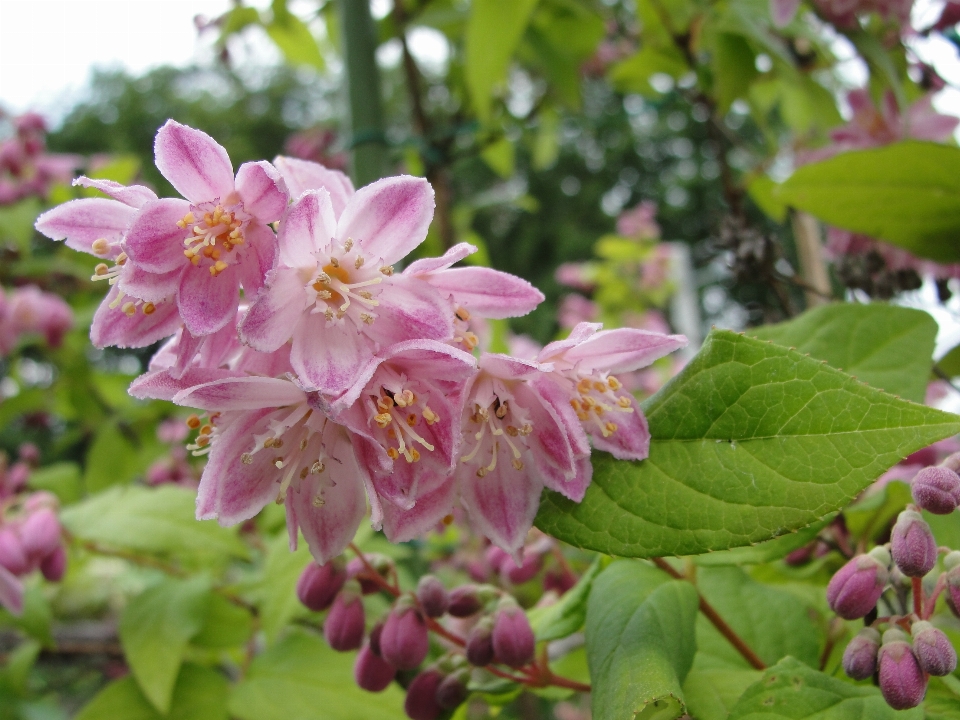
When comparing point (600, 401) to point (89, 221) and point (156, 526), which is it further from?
point (156, 526)

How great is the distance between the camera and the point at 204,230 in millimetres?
513

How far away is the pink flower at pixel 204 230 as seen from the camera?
1.65 ft

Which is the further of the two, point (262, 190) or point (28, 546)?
point (28, 546)

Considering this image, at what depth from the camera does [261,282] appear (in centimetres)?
53

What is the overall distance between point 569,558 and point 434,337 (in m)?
0.71

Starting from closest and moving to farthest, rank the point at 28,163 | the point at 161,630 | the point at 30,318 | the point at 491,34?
the point at 161,630
the point at 491,34
the point at 30,318
the point at 28,163

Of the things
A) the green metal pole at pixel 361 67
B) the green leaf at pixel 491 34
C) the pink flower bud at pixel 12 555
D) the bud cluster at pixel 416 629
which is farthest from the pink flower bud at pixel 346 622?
the green leaf at pixel 491 34

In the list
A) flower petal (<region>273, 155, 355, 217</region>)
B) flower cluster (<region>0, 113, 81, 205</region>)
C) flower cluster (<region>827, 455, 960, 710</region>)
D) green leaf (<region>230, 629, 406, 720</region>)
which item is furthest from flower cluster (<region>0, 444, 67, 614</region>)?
flower cluster (<region>0, 113, 81, 205</region>)

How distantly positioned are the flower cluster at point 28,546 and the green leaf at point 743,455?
2.42 feet

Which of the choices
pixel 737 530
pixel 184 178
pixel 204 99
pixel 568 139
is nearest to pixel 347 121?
pixel 184 178

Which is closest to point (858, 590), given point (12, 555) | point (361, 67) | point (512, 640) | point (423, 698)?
point (512, 640)

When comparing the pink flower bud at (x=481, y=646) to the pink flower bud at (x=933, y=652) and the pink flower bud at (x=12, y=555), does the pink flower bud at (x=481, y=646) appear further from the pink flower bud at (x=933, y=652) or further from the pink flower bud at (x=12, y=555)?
the pink flower bud at (x=12, y=555)

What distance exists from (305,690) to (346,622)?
269 mm

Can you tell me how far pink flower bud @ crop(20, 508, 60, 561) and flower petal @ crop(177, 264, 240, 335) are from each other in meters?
0.65
